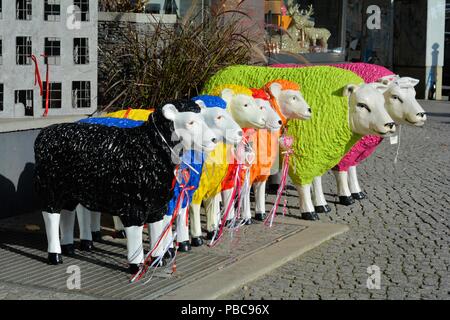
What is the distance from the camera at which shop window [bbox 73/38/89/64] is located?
8891 millimetres

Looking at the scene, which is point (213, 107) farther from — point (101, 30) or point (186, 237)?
point (101, 30)

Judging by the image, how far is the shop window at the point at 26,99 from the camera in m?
8.63

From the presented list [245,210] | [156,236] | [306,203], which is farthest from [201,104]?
[306,203]

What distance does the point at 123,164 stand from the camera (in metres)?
6.20

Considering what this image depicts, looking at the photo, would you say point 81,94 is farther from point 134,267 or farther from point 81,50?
point 134,267

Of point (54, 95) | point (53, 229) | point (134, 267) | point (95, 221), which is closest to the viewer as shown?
point (134, 267)

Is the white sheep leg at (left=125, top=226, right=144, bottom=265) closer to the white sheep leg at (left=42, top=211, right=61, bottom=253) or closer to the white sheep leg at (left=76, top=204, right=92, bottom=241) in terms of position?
the white sheep leg at (left=42, top=211, right=61, bottom=253)

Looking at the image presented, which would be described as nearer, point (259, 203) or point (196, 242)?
point (196, 242)

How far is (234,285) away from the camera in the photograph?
6.13 m

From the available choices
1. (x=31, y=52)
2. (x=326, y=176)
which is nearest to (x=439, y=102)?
(x=326, y=176)

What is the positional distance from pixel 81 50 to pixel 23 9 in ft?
2.52

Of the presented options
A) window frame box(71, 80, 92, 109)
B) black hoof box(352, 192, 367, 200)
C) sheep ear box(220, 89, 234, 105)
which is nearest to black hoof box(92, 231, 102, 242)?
sheep ear box(220, 89, 234, 105)

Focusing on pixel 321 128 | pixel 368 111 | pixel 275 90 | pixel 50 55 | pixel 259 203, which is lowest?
pixel 259 203

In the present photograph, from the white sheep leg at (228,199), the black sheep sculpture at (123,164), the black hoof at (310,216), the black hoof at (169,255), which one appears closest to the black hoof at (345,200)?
the black hoof at (310,216)
